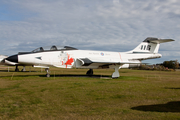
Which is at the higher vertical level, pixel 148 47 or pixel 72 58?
pixel 148 47

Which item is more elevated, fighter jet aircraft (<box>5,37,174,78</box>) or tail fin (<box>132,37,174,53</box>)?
tail fin (<box>132,37,174,53</box>)

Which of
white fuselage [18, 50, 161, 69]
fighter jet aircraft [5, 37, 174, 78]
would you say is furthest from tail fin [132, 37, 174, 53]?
white fuselage [18, 50, 161, 69]

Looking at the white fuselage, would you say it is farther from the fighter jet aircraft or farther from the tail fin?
the tail fin

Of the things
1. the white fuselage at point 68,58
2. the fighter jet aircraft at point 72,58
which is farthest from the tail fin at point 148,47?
the white fuselage at point 68,58

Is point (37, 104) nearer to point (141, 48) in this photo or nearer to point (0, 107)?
point (0, 107)

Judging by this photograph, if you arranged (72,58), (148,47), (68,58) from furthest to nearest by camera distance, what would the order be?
(148,47) < (72,58) < (68,58)

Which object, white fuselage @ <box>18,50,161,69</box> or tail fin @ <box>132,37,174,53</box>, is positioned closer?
white fuselage @ <box>18,50,161,69</box>

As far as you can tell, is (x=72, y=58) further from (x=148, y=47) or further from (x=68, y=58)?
(x=148, y=47)

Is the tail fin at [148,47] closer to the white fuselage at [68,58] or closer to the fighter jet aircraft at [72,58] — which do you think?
the fighter jet aircraft at [72,58]

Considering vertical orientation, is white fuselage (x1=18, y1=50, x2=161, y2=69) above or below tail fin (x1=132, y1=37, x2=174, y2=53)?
below

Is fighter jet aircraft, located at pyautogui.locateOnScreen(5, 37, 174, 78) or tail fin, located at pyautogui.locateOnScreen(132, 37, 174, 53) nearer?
fighter jet aircraft, located at pyautogui.locateOnScreen(5, 37, 174, 78)

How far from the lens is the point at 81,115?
4.77m

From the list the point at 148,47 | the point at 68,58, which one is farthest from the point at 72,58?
the point at 148,47

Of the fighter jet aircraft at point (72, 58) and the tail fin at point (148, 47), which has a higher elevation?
the tail fin at point (148, 47)
